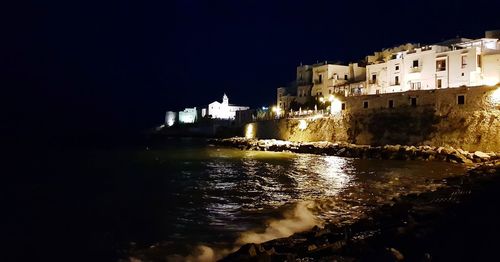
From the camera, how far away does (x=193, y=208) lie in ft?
47.4

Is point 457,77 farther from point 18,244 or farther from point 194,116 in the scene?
point 194,116

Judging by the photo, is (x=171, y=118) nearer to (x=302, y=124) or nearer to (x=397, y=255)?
(x=302, y=124)

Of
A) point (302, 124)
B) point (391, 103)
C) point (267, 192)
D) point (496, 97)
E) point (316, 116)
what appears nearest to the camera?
point (267, 192)

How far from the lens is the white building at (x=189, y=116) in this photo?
104m

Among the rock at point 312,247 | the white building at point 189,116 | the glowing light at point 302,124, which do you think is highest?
the white building at point 189,116

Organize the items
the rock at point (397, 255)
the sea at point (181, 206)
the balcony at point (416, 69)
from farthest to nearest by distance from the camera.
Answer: the balcony at point (416, 69) → the sea at point (181, 206) → the rock at point (397, 255)

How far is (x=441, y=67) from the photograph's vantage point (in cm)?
3916

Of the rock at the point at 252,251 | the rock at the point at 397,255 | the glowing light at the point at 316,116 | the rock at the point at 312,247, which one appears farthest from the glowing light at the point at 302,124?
the rock at the point at 397,255

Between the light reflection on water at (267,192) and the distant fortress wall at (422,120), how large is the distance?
6223 millimetres

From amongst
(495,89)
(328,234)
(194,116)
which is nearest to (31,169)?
(328,234)

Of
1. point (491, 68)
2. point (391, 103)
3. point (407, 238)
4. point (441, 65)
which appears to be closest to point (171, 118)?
point (391, 103)

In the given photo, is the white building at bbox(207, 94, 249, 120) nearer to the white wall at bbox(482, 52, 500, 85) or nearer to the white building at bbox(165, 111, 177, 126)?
the white building at bbox(165, 111, 177, 126)

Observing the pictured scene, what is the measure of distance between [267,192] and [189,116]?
8985cm

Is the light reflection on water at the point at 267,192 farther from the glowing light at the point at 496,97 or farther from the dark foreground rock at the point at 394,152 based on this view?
the glowing light at the point at 496,97
